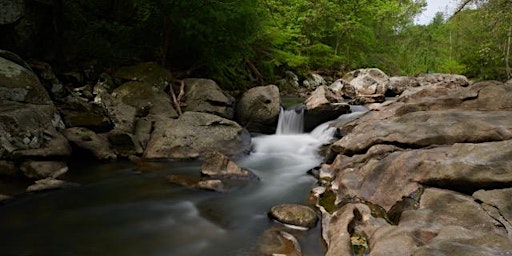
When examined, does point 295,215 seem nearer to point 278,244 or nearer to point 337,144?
point 278,244

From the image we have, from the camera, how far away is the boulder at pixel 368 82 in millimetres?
18609

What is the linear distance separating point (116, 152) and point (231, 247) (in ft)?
16.8

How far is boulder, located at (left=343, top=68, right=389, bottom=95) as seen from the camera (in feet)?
61.1

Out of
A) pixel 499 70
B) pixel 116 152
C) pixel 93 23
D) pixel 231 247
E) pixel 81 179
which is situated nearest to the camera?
pixel 231 247

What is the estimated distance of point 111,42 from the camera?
12.3 metres

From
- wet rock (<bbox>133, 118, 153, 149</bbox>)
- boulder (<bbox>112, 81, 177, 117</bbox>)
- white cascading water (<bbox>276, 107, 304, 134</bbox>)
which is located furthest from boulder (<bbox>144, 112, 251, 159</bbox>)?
white cascading water (<bbox>276, 107, 304, 134</bbox>)

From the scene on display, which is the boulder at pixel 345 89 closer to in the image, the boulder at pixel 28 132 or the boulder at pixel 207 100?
the boulder at pixel 207 100

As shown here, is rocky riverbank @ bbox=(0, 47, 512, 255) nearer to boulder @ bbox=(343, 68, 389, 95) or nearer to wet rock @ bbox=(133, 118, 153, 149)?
wet rock @ bbox=(133, 118, 153, 149)

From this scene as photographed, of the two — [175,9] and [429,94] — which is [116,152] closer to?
[175,9]

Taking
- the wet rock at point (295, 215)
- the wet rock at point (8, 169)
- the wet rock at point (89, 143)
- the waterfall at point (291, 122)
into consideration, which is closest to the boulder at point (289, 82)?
the waterfall at point (291, 122)

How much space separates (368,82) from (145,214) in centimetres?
1559

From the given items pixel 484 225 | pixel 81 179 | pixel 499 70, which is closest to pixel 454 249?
pixel 484 225

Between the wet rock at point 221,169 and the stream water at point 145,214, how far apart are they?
39 cm

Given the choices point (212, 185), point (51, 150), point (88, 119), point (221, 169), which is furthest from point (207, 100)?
point (212, 185)
